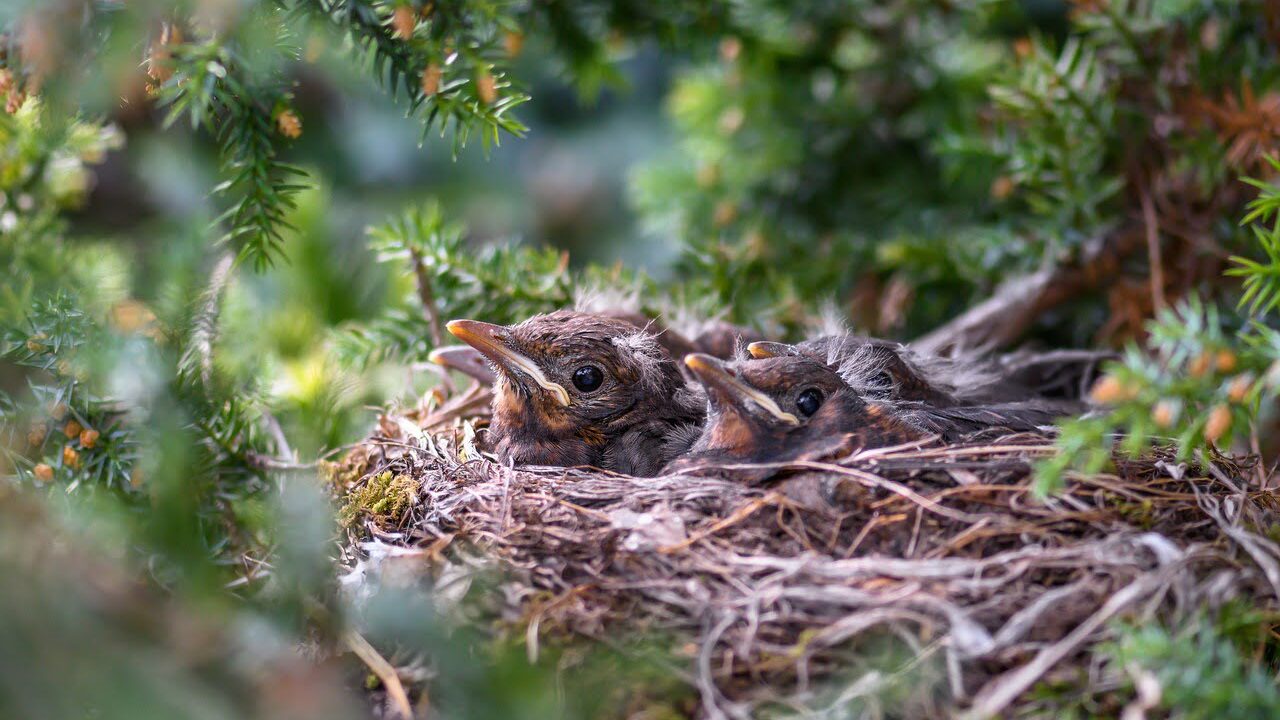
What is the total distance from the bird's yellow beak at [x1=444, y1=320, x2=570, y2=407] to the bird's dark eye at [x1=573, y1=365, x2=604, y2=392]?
4cm

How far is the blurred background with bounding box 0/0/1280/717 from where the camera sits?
111cm

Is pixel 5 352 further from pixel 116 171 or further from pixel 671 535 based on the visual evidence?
pixel 116 171

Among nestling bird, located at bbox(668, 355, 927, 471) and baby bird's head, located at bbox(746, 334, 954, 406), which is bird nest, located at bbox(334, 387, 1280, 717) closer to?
nestling bird, located at bbox(668, 355, 927, 471)

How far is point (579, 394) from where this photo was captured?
2.16 meters

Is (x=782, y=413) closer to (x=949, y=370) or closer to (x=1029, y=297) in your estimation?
(x=949, y=370)

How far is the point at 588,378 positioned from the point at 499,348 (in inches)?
8.0

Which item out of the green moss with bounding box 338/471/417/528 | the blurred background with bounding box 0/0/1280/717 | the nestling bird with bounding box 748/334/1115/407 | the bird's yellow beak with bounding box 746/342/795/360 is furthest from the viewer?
the nestling bird with bounding box 748/334/1115/407

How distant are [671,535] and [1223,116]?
1.68 m

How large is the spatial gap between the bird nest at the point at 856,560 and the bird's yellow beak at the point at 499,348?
0.96ft

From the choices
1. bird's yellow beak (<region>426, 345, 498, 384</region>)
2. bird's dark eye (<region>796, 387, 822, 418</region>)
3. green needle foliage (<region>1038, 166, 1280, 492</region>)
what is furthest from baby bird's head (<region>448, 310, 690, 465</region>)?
green needle foliage (<region>1038, 166, 1280, 492</region>)

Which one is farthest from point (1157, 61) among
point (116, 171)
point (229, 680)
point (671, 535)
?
point (116, 171)

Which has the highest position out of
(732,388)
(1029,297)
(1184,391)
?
(1184,391)

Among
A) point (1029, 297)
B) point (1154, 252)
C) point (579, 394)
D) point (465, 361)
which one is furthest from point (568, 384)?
point (1154, 252)

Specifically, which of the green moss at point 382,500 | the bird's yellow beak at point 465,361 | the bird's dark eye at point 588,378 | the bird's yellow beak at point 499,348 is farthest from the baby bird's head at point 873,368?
the green moss at point 382,500
